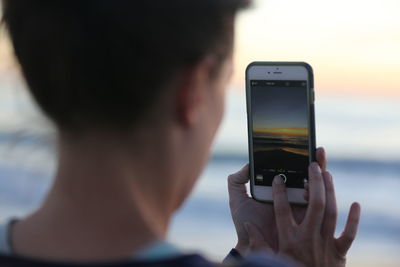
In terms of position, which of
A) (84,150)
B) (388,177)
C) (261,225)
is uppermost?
(84,150)

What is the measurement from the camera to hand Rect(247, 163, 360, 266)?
57.9 inches

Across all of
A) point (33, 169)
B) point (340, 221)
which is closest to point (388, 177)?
point (340, 221)

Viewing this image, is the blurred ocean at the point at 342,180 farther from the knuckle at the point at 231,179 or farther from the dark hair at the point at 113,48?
the knuckle at the point at 231,179

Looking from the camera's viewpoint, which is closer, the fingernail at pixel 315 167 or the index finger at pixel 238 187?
the fingernail at pixel 315 167

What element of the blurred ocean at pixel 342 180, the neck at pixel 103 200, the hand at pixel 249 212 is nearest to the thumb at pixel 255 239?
the hand at pixel 249 212

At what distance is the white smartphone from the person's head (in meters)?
0.79

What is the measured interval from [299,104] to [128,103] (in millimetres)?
919

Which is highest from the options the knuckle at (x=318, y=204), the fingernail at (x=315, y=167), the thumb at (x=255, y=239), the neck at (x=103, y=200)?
the neck at (x=103, y=200)

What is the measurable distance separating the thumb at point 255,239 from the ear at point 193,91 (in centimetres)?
70

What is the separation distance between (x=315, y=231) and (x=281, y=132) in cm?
38

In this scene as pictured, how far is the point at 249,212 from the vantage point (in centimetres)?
177

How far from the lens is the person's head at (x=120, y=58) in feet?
3.06

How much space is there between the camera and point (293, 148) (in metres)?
1.80

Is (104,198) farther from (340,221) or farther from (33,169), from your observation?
(340,221)
